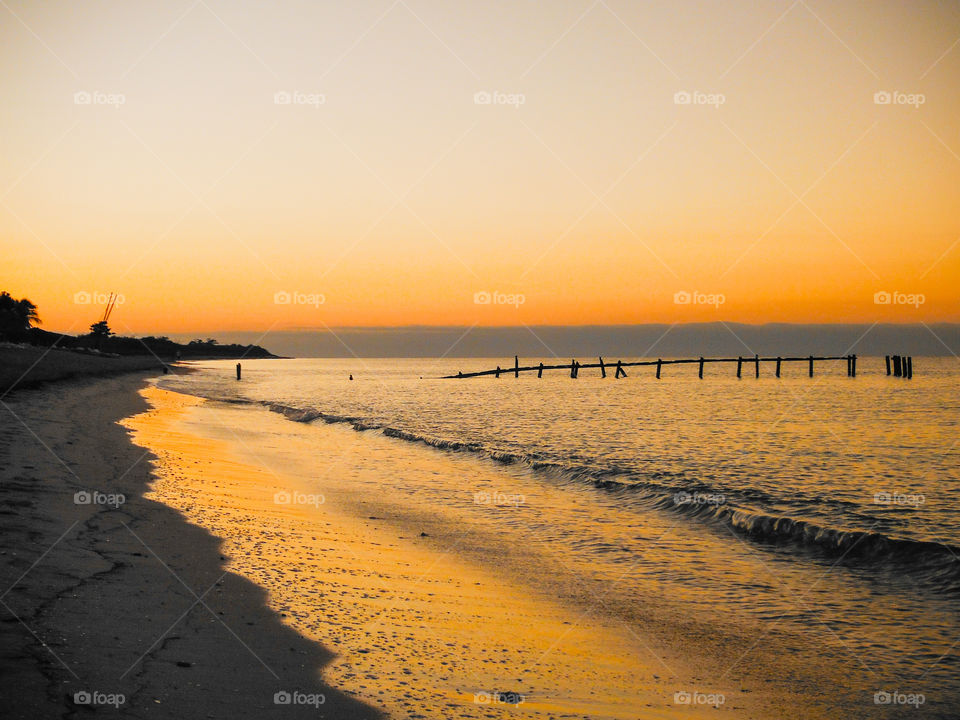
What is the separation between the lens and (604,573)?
9469mm

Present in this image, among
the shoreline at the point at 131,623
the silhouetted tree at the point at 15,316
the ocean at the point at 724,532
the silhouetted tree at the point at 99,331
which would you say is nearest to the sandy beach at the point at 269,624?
the shoreline at the point at 131,623

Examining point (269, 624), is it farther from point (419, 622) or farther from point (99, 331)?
point (99, 331)

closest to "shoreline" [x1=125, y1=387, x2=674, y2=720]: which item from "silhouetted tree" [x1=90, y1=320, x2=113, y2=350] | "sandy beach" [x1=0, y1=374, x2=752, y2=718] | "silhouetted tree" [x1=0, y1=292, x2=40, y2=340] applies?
"sandy beach" [x1=0, y1=374, x2=752, y2=718]

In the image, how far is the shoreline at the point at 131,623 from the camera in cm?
459

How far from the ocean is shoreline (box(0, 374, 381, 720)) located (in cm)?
357

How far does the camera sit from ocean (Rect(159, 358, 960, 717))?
22.3ft

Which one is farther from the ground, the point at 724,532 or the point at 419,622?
the point at 419,622

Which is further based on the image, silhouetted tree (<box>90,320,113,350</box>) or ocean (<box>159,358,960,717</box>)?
silhouetted tree (<box>90,320,113,350</box>)

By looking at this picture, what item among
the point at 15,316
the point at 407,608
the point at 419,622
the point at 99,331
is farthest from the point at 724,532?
the point at 99,331

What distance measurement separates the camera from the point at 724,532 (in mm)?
12453

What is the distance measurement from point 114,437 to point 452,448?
10730mm

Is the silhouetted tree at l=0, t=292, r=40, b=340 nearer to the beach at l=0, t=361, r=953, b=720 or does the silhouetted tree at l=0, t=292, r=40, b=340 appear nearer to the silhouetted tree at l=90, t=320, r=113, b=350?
the silhouetted tree at l=90, t=320, r=113, b=350

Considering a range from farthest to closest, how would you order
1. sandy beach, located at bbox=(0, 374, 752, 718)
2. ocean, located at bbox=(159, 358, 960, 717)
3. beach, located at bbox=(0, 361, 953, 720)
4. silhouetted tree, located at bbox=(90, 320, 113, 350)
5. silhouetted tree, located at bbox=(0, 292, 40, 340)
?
1. silhouetted tree, located at bbox=(90, 320, 113, 350)
2. silhouetted tree, located at bbox=(0, 292, 40, 340)
3. ocean, located at bbox=(159, 358, 960, 717)
4. beach, located at bbox=(0, 361, 953, 720)
5. sandy beach, located at bbox=(0, 374, 752, 718)

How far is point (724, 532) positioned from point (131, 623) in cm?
1011
